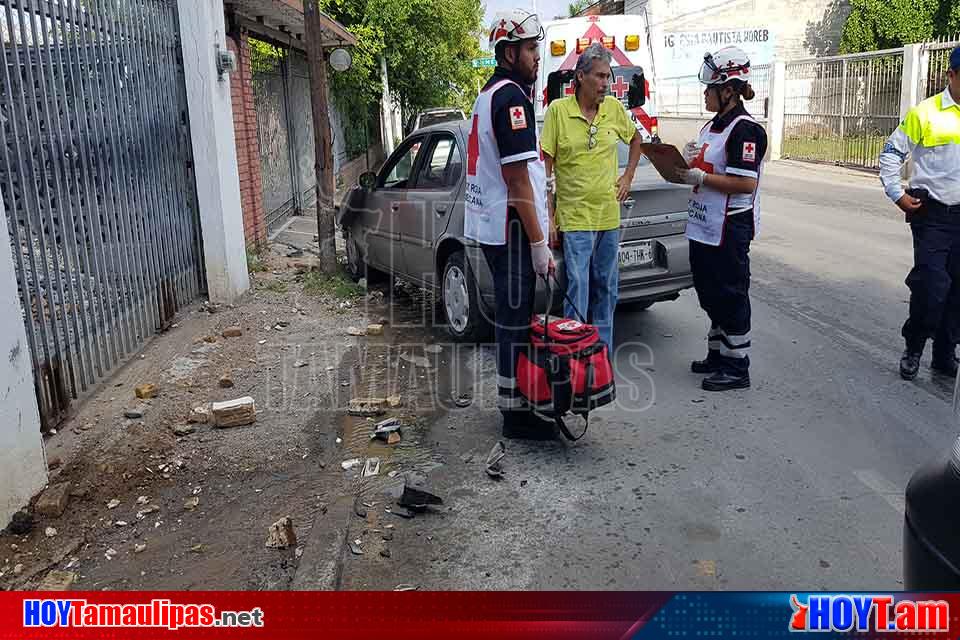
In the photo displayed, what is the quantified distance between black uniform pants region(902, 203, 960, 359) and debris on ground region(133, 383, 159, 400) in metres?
4.85

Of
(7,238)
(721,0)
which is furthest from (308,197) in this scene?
(721,0)

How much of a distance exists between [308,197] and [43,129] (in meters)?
10.7

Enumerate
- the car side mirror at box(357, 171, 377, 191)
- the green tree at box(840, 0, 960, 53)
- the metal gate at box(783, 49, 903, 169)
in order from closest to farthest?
the car side mirror at box(357, 171, 377, 191) < the metal gate at box(783, 49, 903, 169) < the green tree at box(840, 0, 960, 53)

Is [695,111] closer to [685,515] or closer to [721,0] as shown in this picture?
[721,0]

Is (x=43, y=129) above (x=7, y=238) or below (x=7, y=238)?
above

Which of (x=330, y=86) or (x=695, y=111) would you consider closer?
(x=330, y=86)

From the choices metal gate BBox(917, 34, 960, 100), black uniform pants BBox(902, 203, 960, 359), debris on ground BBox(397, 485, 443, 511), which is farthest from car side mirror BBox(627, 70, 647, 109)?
debris on ground BBox(397, 485, 443, 511)

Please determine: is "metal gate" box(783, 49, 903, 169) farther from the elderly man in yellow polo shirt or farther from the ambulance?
the elderly man in yellow polo shirt

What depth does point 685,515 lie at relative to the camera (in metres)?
3.66

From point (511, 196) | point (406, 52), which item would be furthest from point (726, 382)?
point (406, 52)

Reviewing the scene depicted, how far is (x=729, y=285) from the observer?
5117mm

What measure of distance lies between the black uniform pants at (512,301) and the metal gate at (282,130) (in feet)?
24.3

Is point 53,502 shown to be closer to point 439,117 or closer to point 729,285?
point 729,285

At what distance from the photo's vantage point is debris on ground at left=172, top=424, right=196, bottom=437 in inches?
185
